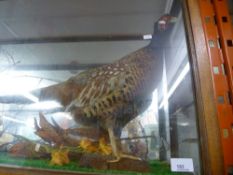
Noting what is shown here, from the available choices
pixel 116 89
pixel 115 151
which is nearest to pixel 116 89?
pixel 116 89

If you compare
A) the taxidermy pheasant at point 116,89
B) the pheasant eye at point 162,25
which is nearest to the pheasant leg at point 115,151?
the taxidermy pheasant at point 116,89

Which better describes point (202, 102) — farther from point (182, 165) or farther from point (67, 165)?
A: point (67, 165)

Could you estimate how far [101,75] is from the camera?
57cm

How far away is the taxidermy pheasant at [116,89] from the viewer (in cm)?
52

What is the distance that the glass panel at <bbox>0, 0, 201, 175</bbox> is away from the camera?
48 cm

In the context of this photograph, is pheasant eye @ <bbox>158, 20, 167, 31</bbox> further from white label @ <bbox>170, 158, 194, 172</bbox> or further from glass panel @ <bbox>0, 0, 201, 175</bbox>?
white label @ <bbox>170, 158, 194, 172</bbox>

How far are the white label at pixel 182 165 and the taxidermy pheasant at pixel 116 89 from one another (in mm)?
102

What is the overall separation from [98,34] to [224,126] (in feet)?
1.39

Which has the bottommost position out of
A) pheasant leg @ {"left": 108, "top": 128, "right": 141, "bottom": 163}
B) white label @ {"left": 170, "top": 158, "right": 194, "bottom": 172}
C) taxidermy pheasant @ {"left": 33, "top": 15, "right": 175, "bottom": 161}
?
white label @ {"left": 170, "top": 158, "right": 194, "bottom": 172}

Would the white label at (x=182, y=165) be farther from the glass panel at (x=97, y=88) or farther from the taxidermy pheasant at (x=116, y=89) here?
the taxidermy pheasant at (x=116, y=89)

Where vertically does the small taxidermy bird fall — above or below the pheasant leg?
above

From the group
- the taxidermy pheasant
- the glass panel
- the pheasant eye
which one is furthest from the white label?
the pheasant eye

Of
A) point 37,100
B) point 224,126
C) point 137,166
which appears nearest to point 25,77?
point 37,100

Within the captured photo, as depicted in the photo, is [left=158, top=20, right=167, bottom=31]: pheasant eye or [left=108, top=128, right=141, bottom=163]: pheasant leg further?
[left=158, top=20, right=167, bottom=31]: pheasant eye
